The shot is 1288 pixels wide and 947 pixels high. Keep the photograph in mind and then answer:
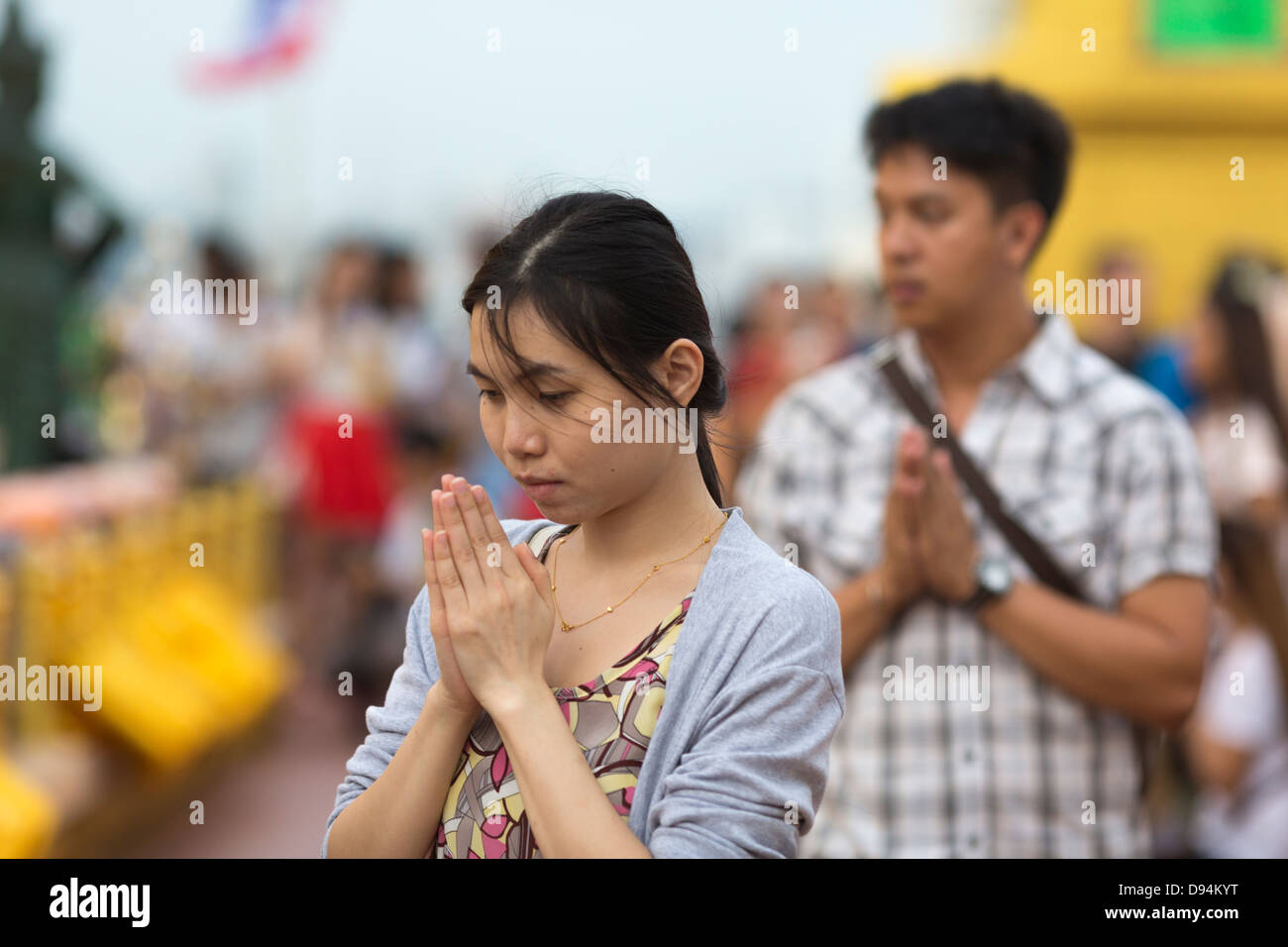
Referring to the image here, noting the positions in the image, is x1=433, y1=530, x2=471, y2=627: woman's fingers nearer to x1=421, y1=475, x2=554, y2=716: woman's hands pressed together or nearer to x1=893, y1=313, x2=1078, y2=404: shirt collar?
x1=421, y1=475, x2=554, y2=716: woman's hands pressed together

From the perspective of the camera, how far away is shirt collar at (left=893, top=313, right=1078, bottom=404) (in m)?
2.76

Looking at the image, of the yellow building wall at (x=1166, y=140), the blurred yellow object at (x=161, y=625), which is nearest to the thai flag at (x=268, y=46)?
the yellow building wall at (x=1166, y=140)

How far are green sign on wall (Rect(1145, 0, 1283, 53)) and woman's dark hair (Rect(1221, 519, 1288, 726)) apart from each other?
475 inches

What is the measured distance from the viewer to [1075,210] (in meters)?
16.5

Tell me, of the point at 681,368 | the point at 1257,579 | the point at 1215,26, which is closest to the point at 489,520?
the point at 681,368

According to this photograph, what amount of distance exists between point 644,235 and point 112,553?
15.5 feet

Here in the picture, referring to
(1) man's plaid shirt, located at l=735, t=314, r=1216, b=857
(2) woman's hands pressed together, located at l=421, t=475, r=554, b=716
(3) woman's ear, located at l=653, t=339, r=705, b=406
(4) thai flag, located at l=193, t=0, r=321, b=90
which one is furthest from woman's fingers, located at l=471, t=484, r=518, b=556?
(4) thai flag, located at l=193, t=0, r=321, b=90

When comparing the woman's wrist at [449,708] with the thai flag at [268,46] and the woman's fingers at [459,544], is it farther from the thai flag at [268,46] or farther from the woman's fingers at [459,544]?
the thai flag at [268,46]

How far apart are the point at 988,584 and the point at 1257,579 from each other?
289 cm

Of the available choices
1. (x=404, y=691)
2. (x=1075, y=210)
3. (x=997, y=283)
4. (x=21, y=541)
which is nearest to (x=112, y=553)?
(x=21, y=541)

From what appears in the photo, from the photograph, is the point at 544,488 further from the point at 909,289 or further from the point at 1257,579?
the point at 1257,579

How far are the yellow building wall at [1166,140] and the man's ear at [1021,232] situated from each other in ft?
44.0

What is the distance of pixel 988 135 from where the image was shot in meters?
2.85
